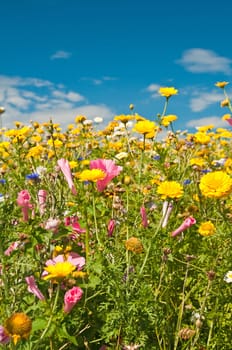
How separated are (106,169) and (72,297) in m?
0.48

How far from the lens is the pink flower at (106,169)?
1618mm

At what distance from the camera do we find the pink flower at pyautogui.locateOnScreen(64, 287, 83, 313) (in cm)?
128

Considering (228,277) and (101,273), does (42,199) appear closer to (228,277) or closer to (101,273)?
(101,273)

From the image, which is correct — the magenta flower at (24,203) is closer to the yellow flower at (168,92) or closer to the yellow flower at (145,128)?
the yellow flower at (145,128)

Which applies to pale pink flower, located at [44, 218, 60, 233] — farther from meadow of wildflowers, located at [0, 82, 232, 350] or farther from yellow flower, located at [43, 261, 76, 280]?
yellow flower, located at [43, 261, 76, 280]

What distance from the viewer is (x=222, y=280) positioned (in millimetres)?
1719

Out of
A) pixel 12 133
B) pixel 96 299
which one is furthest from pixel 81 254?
pixel 12 133

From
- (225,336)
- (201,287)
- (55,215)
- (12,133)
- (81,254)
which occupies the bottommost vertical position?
(225,336)

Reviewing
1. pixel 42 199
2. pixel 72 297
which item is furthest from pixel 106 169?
pixel 72 297

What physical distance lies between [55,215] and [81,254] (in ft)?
0.69

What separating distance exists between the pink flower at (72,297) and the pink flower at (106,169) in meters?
0.40

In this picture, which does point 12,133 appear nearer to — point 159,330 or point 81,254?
point 81,254

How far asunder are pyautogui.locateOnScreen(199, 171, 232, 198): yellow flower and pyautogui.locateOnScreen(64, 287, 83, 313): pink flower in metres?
0.50

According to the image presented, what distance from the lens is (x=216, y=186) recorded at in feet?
5.20
